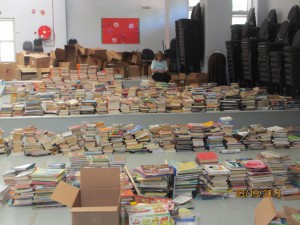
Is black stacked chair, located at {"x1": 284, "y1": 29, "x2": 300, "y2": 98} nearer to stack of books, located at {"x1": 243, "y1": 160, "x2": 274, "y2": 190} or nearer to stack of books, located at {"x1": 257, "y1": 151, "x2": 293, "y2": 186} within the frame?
stack of books, located at {"x1": 257, "y1": 151, "x2": 293, "y2": 186}

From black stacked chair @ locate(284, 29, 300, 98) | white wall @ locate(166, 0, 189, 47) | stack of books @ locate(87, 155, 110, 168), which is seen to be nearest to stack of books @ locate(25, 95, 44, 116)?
stack of books @ locate(87, 155, 110, 168)

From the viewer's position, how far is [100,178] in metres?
3.45

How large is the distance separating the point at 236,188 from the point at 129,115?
3.39m

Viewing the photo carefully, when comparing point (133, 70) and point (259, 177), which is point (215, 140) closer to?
point (259, 177)

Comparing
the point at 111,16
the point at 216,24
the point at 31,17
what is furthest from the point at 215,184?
the point at 31,17

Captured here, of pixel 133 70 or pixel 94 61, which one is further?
pixel 133 70

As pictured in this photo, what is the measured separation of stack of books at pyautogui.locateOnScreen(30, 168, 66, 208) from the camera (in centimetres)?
415

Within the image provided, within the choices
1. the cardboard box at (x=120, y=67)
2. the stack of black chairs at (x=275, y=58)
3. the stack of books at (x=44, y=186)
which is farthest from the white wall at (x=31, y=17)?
the stack of books at (x=44, y=186)

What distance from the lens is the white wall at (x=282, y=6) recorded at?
428 inches

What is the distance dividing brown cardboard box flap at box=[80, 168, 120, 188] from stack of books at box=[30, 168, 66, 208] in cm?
85

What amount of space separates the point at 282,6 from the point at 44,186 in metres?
9.21

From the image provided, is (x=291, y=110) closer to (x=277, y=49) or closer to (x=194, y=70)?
(x=277, y=49)

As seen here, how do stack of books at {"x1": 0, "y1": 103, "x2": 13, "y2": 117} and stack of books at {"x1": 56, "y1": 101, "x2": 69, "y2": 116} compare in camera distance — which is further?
stack of books at {"x1": 56, "y1": 101, "x2": 69, "y2": 116}
